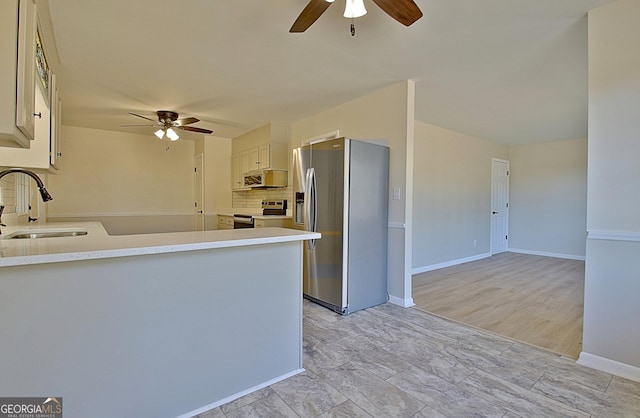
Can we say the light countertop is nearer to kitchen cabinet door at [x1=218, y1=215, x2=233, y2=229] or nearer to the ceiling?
the ceiling

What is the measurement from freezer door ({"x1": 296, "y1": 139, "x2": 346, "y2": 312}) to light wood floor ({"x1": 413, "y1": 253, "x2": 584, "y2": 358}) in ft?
3.49

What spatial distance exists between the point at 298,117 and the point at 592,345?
4205mm

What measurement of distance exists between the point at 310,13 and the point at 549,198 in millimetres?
6655

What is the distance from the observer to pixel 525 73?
3.05 metres

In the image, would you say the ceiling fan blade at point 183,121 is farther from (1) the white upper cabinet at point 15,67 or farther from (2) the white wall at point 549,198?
(2) the white wall at point 549,198

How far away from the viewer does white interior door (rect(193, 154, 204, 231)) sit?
606cm

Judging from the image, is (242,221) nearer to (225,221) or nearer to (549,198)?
(225,221)

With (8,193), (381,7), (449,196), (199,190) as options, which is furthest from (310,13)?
(199,190)

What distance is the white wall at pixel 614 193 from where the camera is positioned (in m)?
1.95

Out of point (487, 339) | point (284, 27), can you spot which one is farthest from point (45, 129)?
point (487, 339)

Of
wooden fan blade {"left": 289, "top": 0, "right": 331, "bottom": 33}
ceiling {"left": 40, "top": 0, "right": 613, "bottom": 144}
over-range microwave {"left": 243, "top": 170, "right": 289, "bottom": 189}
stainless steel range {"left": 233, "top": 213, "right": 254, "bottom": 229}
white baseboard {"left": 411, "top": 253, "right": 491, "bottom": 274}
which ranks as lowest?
white baseboard {"left": 411, "top": 253, "right": 491, "bottom": 274}

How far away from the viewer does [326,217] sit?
3256 mm

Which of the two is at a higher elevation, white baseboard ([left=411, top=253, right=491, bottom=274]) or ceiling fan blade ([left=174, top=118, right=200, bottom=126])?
ceiling fan blade ([left=174, top=118, right=200, bottom=126])

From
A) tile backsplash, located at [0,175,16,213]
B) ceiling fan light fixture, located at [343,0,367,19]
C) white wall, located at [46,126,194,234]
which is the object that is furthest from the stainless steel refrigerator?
white wall, located at [46,126,194,234]
